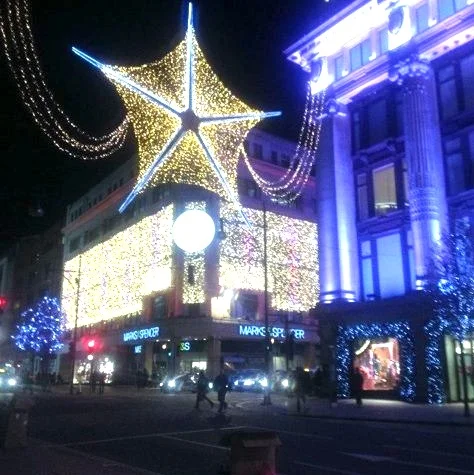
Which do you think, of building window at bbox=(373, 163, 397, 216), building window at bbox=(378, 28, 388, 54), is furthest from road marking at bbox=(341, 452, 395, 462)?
building window at bbox=(378, 28, 388, 54)

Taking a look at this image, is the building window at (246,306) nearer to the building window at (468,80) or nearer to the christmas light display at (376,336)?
the christmas light display at (376,336)

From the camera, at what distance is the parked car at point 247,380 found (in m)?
44.2

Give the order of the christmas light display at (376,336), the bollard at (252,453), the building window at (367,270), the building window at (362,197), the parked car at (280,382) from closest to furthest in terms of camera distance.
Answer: the bollard at (252,453) → the christmas light display at (376,336) → the building window at (367,270) → the building window at (362,197) → the parked car at (280,382)

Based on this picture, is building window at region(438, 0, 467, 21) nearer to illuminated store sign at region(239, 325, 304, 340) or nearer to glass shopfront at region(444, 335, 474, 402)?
glass shopfront at region(444, 335, 474, 402)

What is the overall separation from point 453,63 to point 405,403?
17.6m

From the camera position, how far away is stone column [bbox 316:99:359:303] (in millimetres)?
33875

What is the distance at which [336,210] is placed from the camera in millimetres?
35062

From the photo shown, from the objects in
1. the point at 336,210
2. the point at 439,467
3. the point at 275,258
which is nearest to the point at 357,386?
the point at 336,210

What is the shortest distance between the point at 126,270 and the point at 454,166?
3818 cm

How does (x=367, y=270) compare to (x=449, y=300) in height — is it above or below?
above

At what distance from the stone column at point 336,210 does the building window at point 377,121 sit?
1678 mm

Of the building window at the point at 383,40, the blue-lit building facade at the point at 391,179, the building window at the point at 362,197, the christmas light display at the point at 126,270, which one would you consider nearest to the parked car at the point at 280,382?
the blue-lit building facade at the point at 391,179

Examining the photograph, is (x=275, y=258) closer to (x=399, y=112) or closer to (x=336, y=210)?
(x=336, y=210)

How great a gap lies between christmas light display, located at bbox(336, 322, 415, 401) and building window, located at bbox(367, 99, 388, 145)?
35.4ft
